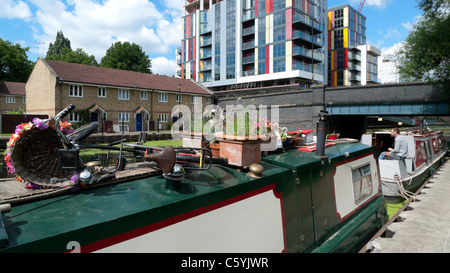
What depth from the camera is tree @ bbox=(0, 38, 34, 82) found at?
158 feet

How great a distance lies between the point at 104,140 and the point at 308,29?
45221mm

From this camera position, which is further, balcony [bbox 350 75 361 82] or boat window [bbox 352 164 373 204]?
balcony [bbox 350 75 361 82]

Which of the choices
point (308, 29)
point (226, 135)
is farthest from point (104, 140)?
point (308, 29)

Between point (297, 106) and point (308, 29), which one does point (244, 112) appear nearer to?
point (297, 106)

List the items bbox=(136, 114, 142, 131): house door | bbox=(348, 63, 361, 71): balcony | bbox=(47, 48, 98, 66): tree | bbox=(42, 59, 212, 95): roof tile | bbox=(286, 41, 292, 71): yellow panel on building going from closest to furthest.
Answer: bbox=(42, 59, 212, 95): roof tile < bbox=(136, 114, 142, 131): house door < bbox=(286, 41, 292, 71): yellow panel on building < bbox=(47, 48, 98, 66): tree < bbox=(348, 63, 361, 71): balcony

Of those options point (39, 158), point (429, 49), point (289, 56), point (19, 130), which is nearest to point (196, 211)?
point (39, 158)

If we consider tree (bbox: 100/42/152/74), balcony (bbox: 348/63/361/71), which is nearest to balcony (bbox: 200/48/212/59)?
tree (bbox: 100/42/152/74)

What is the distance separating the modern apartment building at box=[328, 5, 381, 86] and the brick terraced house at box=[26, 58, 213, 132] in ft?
157

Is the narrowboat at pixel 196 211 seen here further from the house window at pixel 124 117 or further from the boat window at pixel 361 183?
the house window at pixel 124 117

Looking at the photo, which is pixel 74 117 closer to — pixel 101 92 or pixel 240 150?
pixel 101 92

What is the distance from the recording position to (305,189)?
3.52 meters

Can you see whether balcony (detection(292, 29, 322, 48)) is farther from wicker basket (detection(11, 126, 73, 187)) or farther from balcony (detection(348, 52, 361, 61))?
wicker basket (detection(11, 126, 73, 187))

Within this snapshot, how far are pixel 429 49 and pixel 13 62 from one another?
60623 mm

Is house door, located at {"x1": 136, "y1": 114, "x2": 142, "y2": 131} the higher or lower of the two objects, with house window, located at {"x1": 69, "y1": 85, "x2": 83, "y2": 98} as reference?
lower
